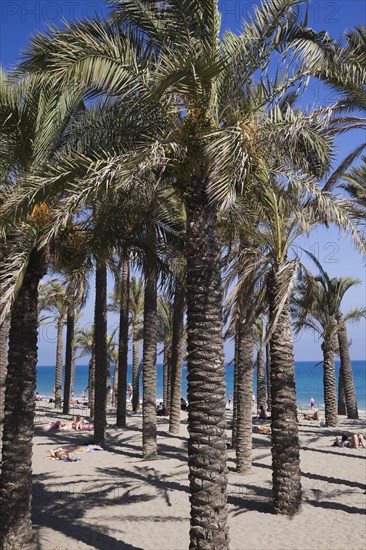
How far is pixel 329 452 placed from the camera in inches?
718

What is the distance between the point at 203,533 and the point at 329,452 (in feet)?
43.3

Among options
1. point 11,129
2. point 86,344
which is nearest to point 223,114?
point 11,129

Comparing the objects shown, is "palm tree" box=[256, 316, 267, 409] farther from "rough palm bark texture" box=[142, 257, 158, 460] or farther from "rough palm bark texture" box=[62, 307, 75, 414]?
"rough palm bark texture" box=[142, 257, 158, 460]

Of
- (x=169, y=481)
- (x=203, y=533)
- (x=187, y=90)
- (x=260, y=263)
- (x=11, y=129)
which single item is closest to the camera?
(x=203, y=533)

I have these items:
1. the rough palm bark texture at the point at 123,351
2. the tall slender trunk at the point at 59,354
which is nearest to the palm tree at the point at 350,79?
the rough palm bark texture at the point at 123,351

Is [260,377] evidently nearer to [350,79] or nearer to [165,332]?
[165,332]

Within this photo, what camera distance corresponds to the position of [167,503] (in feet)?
37.2

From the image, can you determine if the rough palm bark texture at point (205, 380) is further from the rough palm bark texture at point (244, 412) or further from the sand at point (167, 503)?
the rough palm bark texture at point (244, 412)

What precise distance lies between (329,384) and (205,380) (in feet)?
72.6

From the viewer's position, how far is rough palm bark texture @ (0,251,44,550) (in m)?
7.66

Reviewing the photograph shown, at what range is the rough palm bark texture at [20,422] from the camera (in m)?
7.66

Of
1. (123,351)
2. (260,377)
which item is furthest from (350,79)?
(260,377)

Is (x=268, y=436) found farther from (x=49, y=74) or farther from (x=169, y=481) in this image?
(x=49, y=74)

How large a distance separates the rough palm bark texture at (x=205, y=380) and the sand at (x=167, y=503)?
277 cm
